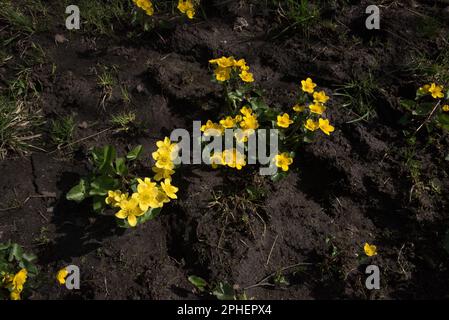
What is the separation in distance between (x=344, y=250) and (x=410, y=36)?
176cm

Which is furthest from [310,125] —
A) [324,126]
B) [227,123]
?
[227,123]

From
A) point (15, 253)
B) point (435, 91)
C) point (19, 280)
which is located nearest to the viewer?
point (19, 280)

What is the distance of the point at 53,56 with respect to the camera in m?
3.15

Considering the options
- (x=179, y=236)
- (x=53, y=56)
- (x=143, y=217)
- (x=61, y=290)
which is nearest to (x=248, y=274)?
(x=179, y=236)

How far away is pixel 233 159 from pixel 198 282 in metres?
0.74

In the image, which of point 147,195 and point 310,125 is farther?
point 310,125

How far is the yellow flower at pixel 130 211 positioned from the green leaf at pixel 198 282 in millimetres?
438

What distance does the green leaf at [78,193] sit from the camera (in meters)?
2.46

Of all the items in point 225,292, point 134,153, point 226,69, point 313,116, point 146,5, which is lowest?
point 225,292

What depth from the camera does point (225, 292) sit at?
2.31m

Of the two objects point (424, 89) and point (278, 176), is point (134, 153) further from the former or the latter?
point (424, 89)

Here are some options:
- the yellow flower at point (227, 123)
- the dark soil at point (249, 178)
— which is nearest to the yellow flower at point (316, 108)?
the dark soil at point (249, 178)

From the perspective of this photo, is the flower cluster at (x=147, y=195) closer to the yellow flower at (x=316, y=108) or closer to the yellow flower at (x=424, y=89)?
the yellow flower at (x=316, y=108)

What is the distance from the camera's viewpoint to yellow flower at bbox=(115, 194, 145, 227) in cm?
233
